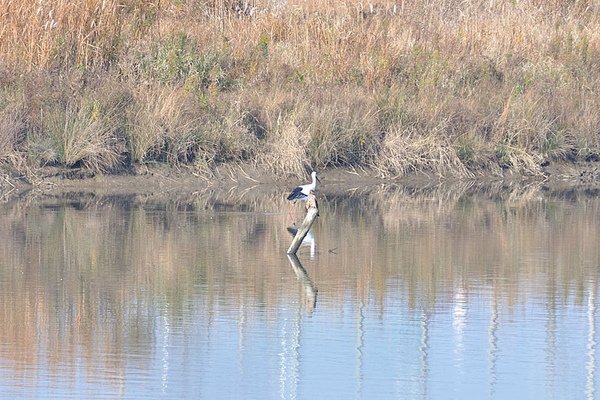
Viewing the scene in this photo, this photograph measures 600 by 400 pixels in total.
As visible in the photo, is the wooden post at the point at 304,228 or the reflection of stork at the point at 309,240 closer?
the wooden post at the point at 304,228

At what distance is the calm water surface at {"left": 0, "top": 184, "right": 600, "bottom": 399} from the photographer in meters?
8.75

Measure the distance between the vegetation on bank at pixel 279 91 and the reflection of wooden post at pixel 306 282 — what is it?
6.27m

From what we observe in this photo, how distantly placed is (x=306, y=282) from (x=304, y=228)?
899 millimetres

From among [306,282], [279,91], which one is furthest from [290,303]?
[279,91]

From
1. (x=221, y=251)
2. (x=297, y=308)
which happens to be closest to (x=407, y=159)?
(x=221, y=251)

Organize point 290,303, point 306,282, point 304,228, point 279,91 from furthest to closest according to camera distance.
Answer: point 279,91 < point 304,228 < point 306,282 < point 290,303

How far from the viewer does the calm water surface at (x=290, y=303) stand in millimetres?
8750

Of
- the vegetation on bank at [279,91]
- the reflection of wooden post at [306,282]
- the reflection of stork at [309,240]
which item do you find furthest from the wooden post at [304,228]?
the vegetation on bank at [279,91]

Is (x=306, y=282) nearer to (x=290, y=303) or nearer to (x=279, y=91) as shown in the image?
(x=290, y=303)

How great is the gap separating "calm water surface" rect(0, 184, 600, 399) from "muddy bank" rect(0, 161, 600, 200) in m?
1.16

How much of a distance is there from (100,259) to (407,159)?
8.44 meters

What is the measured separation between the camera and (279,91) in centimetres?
2078

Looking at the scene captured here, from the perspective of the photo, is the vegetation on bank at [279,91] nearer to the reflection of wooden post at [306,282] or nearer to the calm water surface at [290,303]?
the calm water surface at [290,303]

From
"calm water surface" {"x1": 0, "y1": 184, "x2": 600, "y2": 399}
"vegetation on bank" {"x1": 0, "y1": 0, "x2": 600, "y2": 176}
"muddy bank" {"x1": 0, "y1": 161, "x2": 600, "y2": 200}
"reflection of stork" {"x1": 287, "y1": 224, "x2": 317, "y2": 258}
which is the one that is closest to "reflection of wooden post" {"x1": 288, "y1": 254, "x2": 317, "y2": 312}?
"calm water surface" {"x1": 0, "y1": 184, "x2": 600, "y2": 399}
